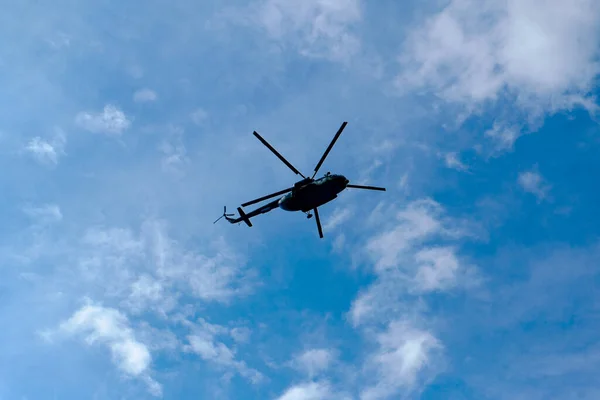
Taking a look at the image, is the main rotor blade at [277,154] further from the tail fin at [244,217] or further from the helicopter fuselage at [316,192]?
the tail fin at [244,217]

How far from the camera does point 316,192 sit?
49719mm

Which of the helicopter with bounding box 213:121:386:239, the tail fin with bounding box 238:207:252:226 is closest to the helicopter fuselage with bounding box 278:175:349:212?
the helicopter with bounding box 213:121:386:239

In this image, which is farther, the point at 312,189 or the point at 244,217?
the point at 244,217

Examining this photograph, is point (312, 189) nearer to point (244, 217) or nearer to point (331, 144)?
point (331, 144)

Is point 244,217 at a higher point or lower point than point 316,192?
higher

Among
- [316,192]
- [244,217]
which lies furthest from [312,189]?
[244,217]

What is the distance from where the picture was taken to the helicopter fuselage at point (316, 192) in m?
49.6

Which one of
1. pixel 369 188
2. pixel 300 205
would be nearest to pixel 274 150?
pixel 300 205

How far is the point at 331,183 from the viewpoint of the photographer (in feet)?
163

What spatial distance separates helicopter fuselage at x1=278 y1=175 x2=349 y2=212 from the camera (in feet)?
163

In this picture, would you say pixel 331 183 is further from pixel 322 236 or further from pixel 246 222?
pixel 246 222

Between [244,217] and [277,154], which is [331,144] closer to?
[277,154]

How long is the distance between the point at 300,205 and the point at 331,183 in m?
4.17

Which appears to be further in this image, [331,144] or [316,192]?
[316,192]
